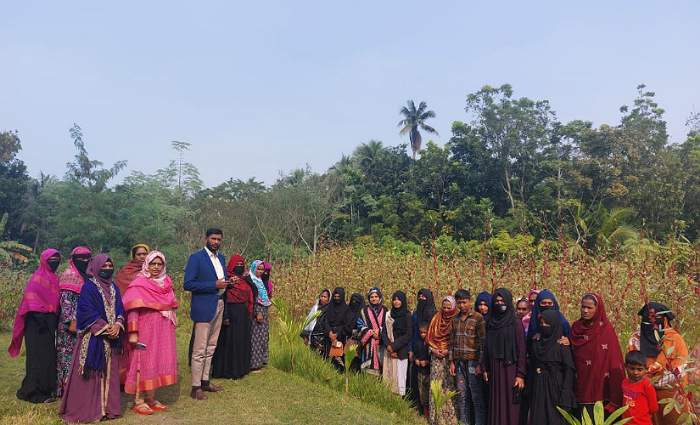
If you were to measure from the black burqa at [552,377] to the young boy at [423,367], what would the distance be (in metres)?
1.27

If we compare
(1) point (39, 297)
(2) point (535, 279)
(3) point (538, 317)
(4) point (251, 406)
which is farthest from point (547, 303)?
(1) point (39, 297)

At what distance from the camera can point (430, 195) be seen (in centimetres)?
2525

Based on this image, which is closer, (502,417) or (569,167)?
(502,417)

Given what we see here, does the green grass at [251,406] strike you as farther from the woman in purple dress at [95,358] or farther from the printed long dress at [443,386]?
the printed long dress at [443,386]

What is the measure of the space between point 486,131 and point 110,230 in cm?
1666

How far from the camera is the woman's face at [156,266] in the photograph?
4738 millimetres

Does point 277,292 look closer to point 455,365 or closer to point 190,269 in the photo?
point 190,269

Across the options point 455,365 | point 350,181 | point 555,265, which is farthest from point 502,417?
point 350,181

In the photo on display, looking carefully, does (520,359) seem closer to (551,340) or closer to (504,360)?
(504,360)

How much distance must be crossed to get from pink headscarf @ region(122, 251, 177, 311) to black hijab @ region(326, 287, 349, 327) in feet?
7.33

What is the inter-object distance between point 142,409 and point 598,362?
12.9 ft

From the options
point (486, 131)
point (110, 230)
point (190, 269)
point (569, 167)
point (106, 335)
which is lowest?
point (106, 335)

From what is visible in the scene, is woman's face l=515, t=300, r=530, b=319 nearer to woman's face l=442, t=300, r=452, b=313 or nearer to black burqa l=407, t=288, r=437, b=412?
woman's face l=442, t=300, r=452, b=313

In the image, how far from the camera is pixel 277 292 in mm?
9500
